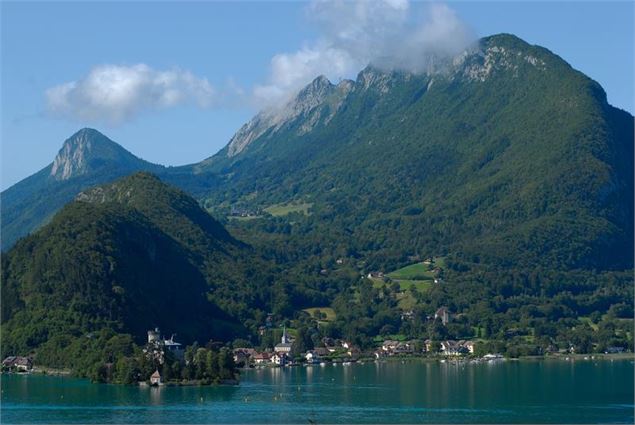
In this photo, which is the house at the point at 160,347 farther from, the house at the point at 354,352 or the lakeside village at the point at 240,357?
the house at the point at 354,352

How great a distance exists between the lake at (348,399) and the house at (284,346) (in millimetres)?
23286

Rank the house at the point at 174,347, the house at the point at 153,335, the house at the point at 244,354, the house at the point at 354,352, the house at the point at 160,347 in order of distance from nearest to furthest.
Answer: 1. the house at the point at 160,347
2. the house at the point at 174,347
3. the house at the point at 153,335
4. the house at the point at 244,354
5. the house at the point at 354,352

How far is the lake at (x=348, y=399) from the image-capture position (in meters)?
80.2

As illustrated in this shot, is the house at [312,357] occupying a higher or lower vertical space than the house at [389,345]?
lower

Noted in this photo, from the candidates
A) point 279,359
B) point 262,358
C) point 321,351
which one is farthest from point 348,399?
point 321,351

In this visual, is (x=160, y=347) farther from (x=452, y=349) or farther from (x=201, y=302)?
(x=452, y=349)

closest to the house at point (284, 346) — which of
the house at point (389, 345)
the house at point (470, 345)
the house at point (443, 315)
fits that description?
the house at point (389, 345)

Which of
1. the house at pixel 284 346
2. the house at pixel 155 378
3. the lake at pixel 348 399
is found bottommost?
the lake at pixel 348 399

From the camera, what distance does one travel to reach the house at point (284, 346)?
151000 mm

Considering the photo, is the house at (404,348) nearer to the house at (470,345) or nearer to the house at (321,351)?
the house at (470,345)

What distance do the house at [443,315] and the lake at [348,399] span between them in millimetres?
49620

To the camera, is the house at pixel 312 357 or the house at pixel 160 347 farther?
the house at pixel 312 357

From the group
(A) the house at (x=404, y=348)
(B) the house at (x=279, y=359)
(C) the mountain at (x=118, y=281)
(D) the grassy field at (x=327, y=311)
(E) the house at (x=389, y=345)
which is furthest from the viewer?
(D) the grassy field at (x=327, y=311)

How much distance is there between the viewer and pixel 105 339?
121 metres
